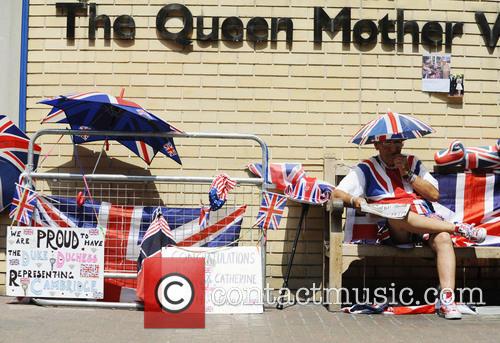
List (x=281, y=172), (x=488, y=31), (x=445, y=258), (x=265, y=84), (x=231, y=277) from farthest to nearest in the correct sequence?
(x=488, y=31) < (x=265, y=84) < (x=281, y=172) < (x=231, y=277) < (x=445, y=258)

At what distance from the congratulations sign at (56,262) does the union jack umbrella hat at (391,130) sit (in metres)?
2.67

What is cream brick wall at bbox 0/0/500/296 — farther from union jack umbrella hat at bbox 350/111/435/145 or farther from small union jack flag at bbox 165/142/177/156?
union jack umbrella hat at bbox 350/111/435/145

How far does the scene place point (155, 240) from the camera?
22.7 ft

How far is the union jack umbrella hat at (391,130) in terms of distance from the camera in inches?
268

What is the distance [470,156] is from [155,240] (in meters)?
3.32

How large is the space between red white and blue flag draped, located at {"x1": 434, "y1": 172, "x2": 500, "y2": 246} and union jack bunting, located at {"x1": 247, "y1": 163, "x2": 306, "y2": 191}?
1520mm

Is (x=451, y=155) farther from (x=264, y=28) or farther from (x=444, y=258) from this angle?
(x=264, y=28)

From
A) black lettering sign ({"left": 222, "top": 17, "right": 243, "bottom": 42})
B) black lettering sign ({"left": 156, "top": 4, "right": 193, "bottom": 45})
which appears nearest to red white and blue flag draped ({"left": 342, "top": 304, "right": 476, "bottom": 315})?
black lettering sign ({"left": 222, "top": 17, "right": 243, "bottom": 42})

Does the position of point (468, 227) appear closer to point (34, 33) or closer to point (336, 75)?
point (336, 75)

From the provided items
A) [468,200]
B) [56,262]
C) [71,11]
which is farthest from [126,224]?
[468,200]

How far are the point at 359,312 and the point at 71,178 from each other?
3.01 meters

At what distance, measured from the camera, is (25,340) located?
18.2 ft

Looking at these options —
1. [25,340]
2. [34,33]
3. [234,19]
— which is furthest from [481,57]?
[25,340]

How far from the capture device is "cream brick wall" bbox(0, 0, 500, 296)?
783 centimetres
